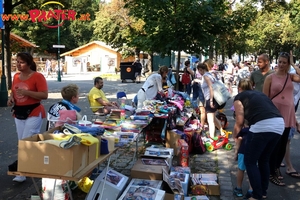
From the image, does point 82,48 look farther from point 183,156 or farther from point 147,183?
point 147,183

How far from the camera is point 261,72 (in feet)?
20.1

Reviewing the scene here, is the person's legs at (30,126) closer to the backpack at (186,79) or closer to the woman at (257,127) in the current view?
the woman at (257,127)

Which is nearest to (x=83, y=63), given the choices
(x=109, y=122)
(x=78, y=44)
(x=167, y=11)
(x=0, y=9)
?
(x=78, y=44)

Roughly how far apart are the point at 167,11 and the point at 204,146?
4.05 meters

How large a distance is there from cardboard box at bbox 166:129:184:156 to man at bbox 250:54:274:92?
1.66m

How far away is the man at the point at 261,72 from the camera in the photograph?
5.92 meters

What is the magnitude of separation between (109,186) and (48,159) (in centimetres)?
112

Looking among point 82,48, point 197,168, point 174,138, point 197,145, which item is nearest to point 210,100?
point 197,145

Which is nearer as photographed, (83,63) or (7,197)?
(7,197)

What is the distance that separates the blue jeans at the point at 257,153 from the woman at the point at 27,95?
2.78 meters

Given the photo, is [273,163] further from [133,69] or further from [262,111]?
[133,69]

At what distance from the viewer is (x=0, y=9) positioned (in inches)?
493

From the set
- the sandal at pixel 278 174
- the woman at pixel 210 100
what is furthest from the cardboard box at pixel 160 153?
the woman at pixel 210 100

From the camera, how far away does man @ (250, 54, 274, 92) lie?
233 inches
